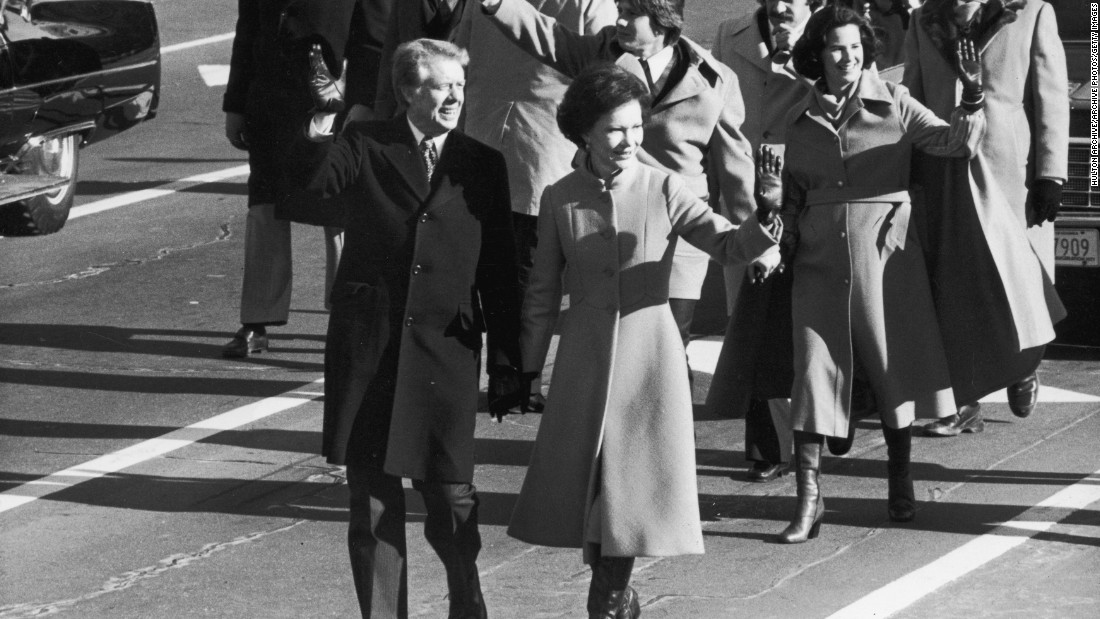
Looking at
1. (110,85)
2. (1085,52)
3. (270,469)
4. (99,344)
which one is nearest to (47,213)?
(110,85)

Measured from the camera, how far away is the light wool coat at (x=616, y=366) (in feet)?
20.8

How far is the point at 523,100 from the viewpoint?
9.06 metres

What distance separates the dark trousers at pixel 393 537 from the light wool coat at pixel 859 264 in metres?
1.67

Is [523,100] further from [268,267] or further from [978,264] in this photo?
[978,264]

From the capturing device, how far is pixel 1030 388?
28.7 feet

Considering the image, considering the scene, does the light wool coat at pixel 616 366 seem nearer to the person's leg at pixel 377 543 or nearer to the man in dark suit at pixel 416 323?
the man in dark suit at pixel 416 323

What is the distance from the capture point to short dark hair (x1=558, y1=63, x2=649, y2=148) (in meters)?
6.28

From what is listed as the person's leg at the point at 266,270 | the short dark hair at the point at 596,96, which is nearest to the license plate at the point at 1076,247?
the person's leg at the point at 266,270

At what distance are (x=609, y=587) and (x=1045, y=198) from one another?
323 centimetres

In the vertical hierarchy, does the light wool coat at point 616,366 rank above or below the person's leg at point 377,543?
above

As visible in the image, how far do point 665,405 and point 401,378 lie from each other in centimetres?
83

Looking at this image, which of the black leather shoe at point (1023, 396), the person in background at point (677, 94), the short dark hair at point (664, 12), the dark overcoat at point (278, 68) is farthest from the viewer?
the dark overcoat at point (278, 68)

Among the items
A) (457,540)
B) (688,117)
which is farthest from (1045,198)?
(457,540)

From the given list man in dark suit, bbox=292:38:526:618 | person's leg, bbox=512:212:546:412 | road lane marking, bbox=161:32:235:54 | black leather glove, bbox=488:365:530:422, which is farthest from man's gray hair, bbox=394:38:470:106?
road lane marking, bbox=161:32:235:54
